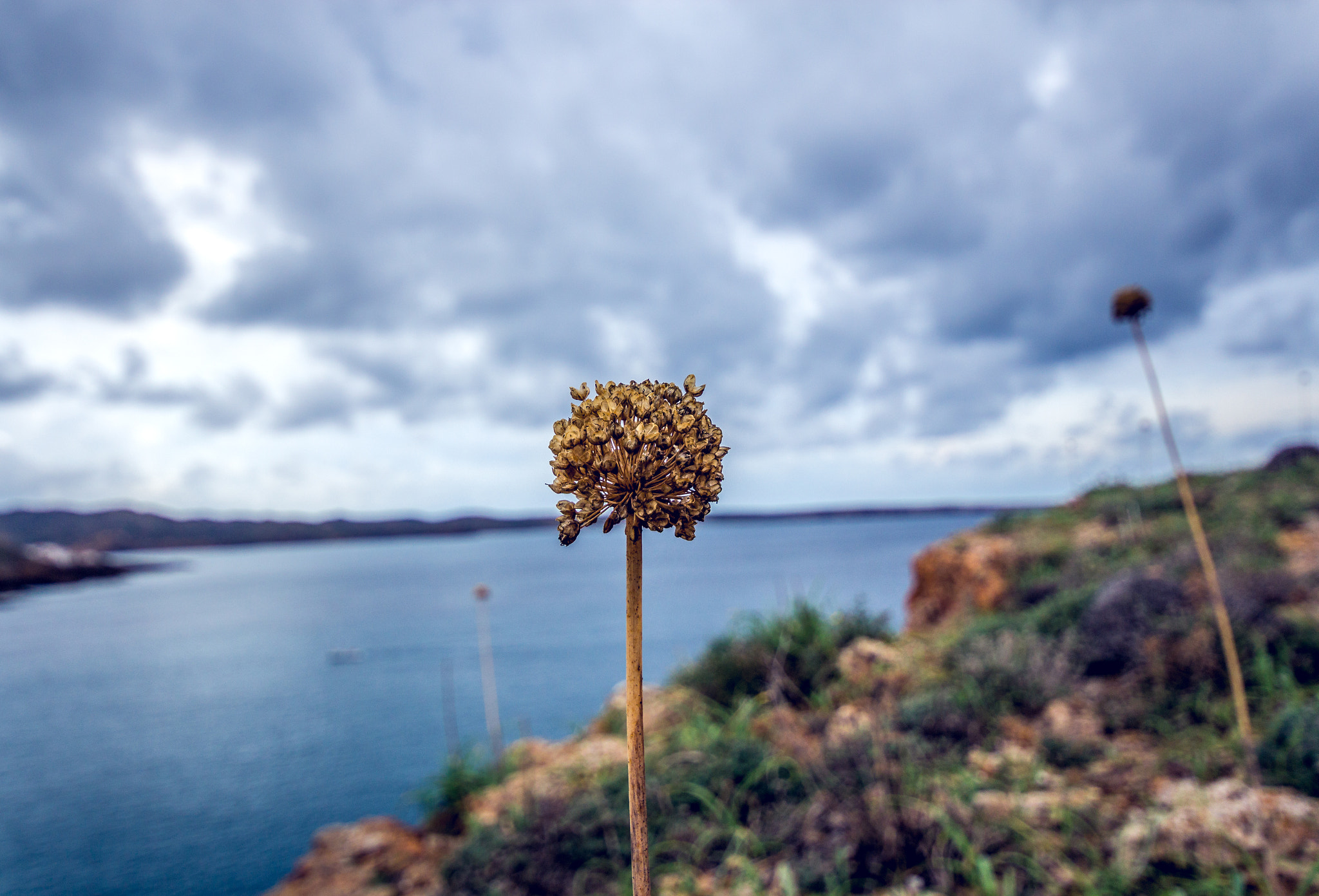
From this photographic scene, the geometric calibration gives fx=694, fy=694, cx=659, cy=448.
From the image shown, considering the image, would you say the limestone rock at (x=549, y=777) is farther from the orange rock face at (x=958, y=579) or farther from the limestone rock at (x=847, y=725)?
the orange rock face at (x=958, y=579)

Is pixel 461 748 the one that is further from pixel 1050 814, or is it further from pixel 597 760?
pixel 1050 814

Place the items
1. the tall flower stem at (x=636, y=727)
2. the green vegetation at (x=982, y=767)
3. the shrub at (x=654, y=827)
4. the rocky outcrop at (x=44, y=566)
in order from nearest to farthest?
the tall flower stem at (x=636, y=727) → the green vegetation at (x=982, y=767) → the shrub at (x=654, y=827) → the rocky outcrop at (x=44, y=566)

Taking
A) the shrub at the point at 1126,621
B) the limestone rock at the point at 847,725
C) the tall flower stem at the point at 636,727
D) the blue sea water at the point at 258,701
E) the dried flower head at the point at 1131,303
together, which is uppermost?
the dried flower head at the point at 1131,303

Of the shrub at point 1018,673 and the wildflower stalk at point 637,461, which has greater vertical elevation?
the wildflower stalk at point 637,461

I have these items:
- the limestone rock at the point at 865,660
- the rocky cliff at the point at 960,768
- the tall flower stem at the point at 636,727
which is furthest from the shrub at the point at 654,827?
the tall flower stem at the point at 636,727

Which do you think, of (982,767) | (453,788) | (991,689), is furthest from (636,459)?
(453,788)

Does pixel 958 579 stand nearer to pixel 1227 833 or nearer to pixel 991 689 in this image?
pixel 991 689

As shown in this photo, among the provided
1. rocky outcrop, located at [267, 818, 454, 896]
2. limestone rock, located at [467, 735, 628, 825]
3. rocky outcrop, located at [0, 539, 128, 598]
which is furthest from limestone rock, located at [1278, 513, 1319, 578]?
rocky outcrop, located at [0, 539, 128, 598]
